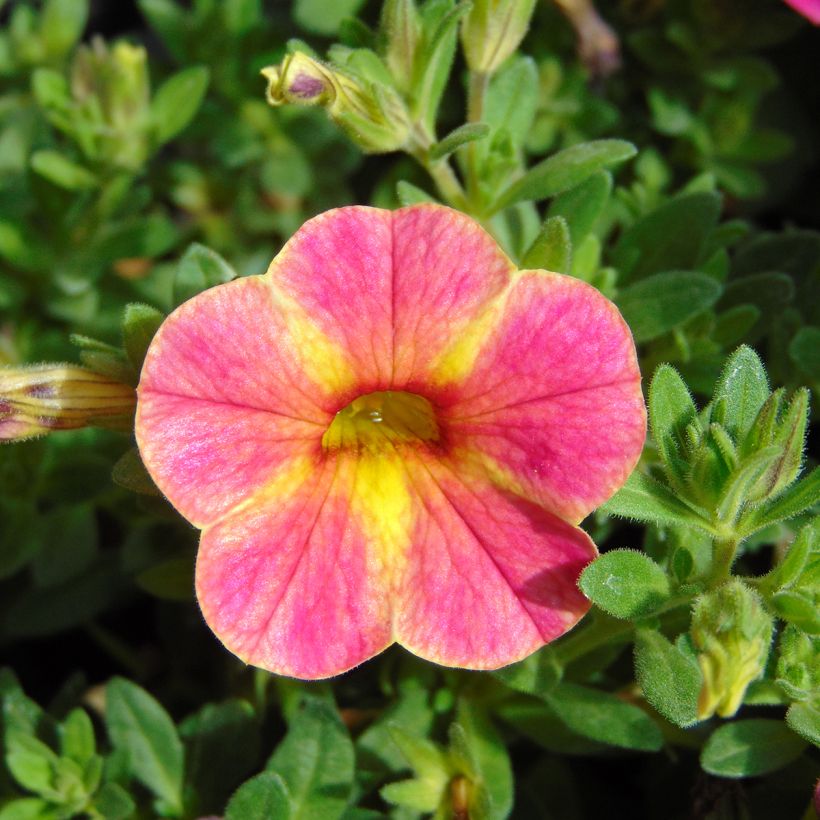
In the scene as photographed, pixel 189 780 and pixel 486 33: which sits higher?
pixel 486 33

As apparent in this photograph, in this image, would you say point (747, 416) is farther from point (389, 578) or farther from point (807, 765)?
point (807, 765)

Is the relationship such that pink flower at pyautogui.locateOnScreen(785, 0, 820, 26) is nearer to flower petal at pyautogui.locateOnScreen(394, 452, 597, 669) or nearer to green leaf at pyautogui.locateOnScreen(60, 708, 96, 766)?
flower petal at pyautogui.locateOnScreen(394, 452, 597, 669)

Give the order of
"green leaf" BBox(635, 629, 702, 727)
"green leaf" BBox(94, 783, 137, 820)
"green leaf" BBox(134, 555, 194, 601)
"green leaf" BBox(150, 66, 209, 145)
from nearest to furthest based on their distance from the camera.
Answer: "green leaf" BBox(635, 629, 702, 727) → "green leaf" BBox(94, 783, 137, 820) → "green leaf" BBox(134, 555, 194, 601) → "green leaf" BBox(150, 66, 209, 145)

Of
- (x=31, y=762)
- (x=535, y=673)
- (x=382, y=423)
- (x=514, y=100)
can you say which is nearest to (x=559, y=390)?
(x=382, y=423)

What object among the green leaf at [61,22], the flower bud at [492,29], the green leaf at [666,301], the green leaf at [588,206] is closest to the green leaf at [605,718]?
the green leaf at [666,301]

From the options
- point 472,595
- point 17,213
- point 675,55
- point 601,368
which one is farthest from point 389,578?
point 675,55

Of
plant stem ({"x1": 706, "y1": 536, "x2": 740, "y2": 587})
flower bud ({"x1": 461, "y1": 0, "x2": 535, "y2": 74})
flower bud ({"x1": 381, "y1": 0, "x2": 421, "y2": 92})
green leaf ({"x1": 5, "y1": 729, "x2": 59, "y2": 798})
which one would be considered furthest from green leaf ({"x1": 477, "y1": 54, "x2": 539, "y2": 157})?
green leaf ({"x1": 5, "y1": 729, "x2": 59, "y2": 798})
